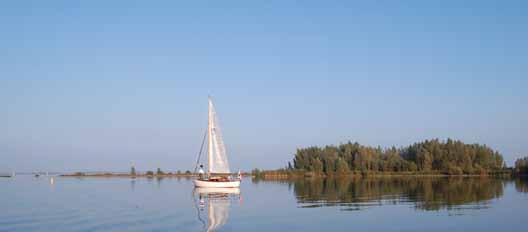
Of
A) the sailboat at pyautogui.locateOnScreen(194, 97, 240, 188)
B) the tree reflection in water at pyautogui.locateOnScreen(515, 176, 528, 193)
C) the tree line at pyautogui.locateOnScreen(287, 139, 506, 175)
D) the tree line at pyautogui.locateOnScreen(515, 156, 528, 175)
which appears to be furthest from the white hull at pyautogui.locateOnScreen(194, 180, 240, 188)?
the tree line at pyautogui.locateOnScreen(515, 156, 528, 175)

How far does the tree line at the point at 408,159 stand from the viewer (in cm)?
13062

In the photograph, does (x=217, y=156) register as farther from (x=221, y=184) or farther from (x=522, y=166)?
(x=522, y=166)

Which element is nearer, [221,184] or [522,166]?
[221,184]

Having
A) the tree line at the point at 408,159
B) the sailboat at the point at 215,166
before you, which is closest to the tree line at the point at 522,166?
the tree line at the point at 408,159

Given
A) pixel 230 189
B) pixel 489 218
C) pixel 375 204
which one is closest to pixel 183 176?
pixel 230 189

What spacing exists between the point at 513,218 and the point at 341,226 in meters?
10.0

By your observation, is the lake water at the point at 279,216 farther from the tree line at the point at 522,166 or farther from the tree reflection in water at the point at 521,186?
the tree line at the point at 522,166

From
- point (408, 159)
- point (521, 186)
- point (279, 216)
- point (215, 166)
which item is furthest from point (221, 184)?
point (408, 159)

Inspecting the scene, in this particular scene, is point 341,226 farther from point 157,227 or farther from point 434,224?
point 157,227

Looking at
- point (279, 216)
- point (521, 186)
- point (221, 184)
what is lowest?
point (521, 186)

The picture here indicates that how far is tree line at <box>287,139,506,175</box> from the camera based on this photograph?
13062 cm

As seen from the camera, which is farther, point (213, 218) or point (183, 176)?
point (183, 176)

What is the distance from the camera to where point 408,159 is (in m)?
138

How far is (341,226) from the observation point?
29.6 meters
